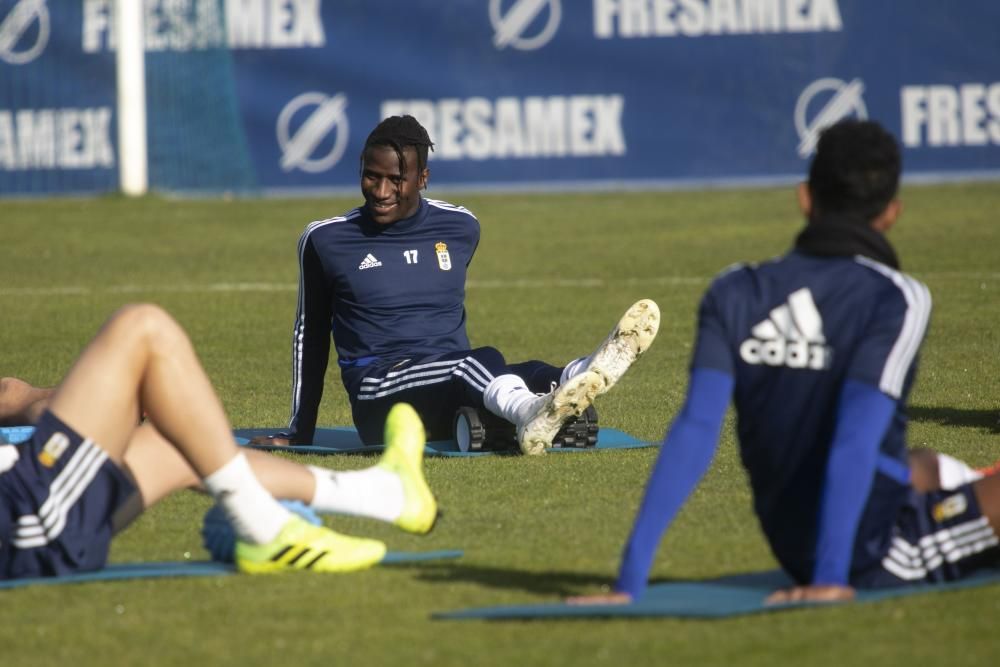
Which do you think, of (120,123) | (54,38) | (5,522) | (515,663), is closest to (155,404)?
(5,522)

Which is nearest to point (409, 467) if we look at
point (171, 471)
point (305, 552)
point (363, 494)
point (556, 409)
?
point (363, 494)

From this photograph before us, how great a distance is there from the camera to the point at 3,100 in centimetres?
2036

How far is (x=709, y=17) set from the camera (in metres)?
20.0

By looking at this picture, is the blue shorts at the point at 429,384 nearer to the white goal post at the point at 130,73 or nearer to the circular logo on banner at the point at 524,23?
the white goal post at the point at 130,73

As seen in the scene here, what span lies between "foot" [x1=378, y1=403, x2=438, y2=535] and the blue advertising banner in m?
15.3

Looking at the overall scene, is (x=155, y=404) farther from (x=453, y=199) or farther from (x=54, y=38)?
(x=54, y=38)

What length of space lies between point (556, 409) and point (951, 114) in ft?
45.6

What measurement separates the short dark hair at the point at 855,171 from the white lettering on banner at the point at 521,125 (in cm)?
1611

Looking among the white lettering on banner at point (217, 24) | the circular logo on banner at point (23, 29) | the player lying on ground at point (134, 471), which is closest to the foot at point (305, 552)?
the player lying on ground at point (134, 471)

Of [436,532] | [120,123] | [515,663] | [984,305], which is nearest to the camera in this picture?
[515,663]

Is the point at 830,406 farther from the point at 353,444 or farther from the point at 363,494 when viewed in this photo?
the point at 353,444

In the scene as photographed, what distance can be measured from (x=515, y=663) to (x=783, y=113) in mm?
16632

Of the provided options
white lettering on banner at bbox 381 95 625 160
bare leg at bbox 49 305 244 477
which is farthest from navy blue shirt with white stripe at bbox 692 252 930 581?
white lettering on banner at bbox 381 95 625 160

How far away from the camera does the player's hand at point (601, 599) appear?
414 cm
